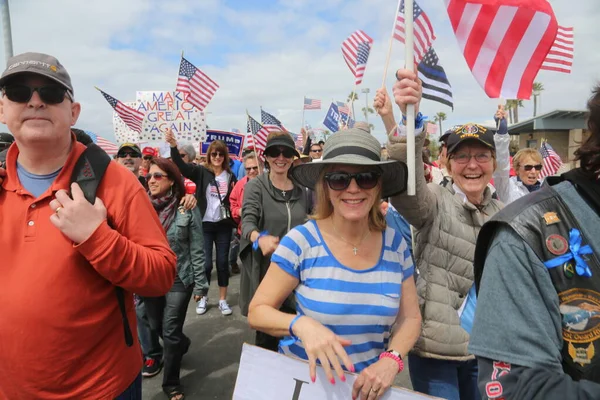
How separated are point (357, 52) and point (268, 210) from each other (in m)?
6.35

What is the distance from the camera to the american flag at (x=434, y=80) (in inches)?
115

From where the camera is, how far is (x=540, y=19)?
83.3 inches

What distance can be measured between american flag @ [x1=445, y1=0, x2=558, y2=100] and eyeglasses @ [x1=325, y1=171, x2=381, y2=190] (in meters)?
Result: 0.93

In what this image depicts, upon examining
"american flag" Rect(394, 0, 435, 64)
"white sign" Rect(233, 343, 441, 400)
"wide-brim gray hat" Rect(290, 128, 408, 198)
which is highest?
"american flag" Rect(394, 0, 435, 64)

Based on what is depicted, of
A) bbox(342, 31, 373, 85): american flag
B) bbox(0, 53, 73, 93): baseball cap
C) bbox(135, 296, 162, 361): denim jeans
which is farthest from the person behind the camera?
bbox(342, 31, 373, 85): american flag

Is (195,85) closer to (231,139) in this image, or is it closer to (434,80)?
(231,139)

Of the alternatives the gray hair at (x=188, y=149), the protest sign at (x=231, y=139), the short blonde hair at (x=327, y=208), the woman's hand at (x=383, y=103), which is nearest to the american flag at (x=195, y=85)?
the protest sign at (x=231, y=139)

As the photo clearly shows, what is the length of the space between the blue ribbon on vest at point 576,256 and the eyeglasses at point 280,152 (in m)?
2.99

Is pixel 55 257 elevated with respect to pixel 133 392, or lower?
elevated

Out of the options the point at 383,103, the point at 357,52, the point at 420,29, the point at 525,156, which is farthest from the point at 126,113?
the point at 383,103

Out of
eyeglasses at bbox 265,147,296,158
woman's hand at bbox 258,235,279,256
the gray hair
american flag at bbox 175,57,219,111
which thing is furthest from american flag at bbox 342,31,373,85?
woman's hand at bbox 258,235,279,256

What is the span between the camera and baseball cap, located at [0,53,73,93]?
1.71 meters

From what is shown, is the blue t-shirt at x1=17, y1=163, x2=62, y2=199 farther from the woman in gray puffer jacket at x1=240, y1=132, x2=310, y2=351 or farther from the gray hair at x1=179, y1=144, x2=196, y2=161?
the gray hair at x1=179, y1=144, x2=196, y2=161

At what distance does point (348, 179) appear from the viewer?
1.84 meters
